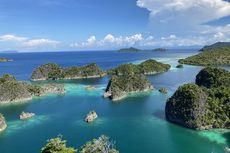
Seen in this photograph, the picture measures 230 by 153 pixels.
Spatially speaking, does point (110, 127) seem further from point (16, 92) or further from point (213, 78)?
point (213, 78)

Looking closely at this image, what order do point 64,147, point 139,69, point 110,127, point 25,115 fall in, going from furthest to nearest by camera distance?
point 139,69 → point 25,115 → point 110,127 → point 64,147

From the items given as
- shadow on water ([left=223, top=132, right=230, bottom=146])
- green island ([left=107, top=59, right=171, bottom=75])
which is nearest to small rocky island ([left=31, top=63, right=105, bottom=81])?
green island ([left=107, top=59, right=171, bottom=75])

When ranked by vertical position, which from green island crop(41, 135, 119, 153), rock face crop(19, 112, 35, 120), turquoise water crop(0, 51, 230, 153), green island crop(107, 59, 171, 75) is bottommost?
turquoise water crop(0, 51, 230, 153)

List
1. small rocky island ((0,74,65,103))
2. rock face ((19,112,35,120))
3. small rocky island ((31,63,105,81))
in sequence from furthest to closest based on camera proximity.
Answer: small rocky island ((31,63,105,81)) < small rocky island ((0,74,65,103)) < rock face ((19,112,35,120))

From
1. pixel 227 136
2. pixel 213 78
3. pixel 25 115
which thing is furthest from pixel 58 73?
pixel 227 136

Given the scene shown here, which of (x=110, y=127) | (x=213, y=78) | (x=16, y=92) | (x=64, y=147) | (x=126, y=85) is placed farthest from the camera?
(x=126, y=85)

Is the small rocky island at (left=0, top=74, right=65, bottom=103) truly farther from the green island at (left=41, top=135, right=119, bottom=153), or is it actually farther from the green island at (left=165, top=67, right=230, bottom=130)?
the green island at (left=41, top=135, right=119, bottom=153)

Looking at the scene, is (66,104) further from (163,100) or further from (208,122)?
(208,122)
